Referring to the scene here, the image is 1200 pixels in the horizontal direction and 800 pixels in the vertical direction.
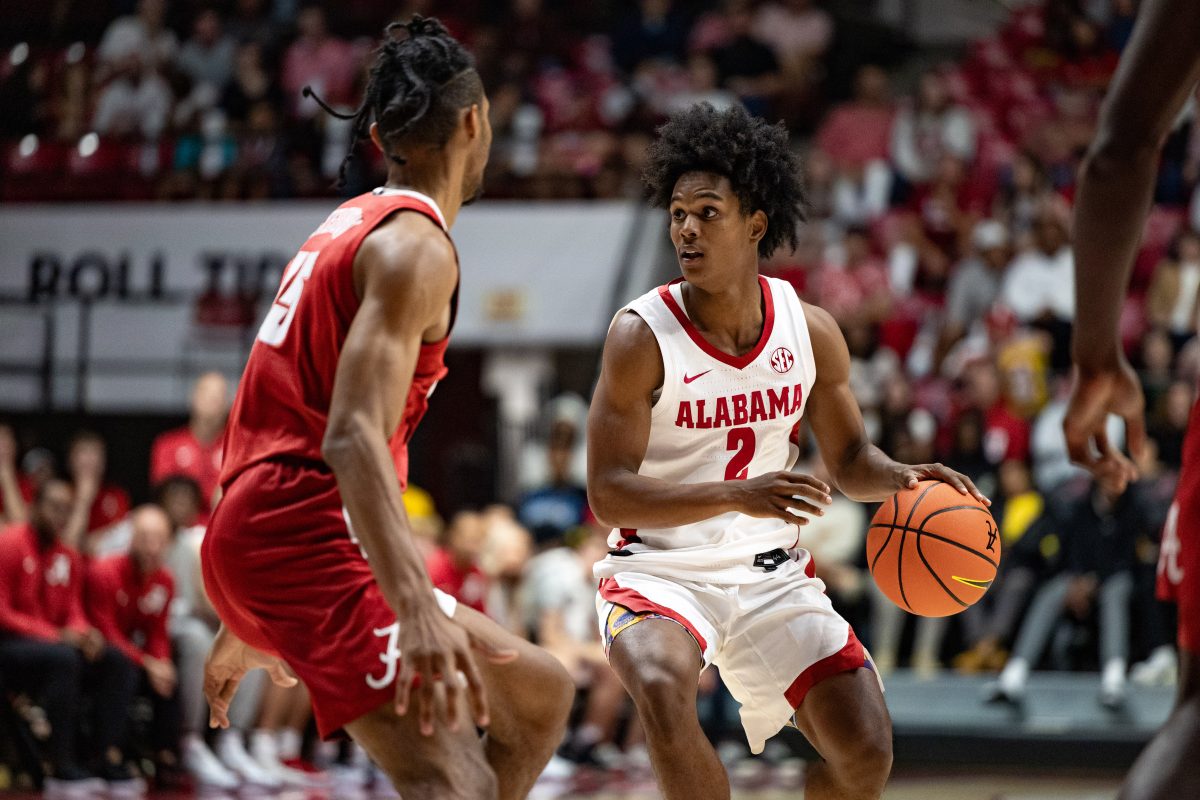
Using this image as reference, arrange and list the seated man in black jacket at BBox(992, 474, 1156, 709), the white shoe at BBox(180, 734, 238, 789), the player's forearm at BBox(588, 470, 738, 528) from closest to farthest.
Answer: the player's forearm at BBox(588, 470, 738, 528), the white shoe at BBox(180, 734, 238, 789), the seated man in black jacket at BBox(992, 474, 1156, 709)

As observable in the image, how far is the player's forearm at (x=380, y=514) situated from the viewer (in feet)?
9.12

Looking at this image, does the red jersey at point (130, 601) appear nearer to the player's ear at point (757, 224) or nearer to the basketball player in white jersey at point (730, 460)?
the basketball player in white jersey at point (730, 460)

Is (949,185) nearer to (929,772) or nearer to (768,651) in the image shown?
(929,772)

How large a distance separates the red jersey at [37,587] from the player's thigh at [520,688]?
513cm

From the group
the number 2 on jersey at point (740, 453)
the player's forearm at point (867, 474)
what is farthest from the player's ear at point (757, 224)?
the player's forearm at point (867, 474)

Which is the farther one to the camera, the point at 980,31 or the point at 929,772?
the point at 980,31

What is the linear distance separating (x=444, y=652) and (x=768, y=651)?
1654 millimetres

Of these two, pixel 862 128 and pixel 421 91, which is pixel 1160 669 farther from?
pixel 421 91

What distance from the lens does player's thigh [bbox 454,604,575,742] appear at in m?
3.23

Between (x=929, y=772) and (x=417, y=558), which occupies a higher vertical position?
(x=417, y=558)

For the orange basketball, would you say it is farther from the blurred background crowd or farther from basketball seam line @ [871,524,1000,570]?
the blurred background crowd

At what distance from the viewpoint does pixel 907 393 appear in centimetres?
991

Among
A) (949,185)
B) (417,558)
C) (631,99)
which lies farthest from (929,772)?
(631,99)

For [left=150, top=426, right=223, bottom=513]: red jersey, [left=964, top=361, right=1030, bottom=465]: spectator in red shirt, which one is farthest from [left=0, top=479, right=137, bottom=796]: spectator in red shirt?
[left=964, top=361, right=1030, bottom=465]: spectator in red shirt
